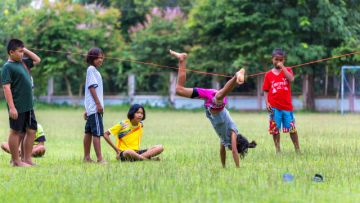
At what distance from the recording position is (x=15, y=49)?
922 centimetres

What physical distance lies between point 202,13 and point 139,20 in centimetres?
1163

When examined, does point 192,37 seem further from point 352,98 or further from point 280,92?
point 280,92

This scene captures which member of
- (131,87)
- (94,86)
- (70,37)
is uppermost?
(70,37)

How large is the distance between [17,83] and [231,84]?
3.01 meters

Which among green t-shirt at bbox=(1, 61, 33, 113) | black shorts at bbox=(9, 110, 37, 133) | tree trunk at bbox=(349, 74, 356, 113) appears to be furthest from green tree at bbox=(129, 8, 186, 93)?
green t-shirt at bbox=(1, 61, 33, 113)

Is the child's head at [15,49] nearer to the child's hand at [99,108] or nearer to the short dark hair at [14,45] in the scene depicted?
the short dark hair at [14,45]

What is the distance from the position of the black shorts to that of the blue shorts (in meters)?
3.92

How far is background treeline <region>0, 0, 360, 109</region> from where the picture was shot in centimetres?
3173

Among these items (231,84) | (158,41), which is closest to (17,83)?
(231,84)

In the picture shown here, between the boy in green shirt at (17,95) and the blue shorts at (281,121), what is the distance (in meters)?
3.98

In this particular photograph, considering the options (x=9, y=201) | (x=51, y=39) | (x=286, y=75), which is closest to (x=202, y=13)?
(x=51, y=39)

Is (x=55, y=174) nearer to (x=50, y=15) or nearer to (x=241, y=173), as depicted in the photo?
(x=241, y=173)

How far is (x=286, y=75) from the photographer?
10930 millimetres

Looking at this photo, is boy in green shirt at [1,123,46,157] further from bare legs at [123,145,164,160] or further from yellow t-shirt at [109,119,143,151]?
bare legs at [123,145,164,160]
